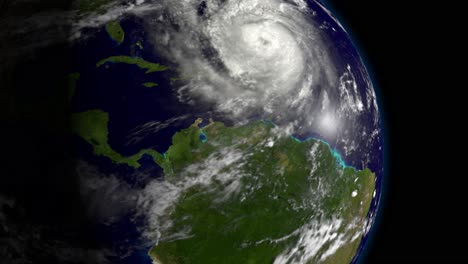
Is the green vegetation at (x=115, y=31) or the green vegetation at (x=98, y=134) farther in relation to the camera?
the green vegetation at (x=115, y=31)

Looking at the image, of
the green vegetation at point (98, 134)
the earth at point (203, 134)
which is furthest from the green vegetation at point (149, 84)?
the green vegetation at point (98, 134)

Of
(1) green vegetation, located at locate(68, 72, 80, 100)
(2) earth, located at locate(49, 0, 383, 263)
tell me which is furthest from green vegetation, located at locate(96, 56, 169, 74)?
(1) green vegetation, located at locate(68, 72, 80, 100)

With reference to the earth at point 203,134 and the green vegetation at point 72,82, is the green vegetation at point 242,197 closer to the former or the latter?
the earth at point 203,134

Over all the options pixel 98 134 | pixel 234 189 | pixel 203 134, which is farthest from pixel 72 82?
pixel 234 189

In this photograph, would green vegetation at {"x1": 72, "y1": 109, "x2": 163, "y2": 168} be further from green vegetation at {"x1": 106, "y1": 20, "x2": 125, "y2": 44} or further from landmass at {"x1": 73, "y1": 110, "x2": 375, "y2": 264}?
green vegetation at {"x1": 106, "y1": 20, "x2": 125, "y2": 44}

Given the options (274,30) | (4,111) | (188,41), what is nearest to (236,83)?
(188,41)

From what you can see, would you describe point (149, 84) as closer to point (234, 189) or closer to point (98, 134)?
point (98, 134)

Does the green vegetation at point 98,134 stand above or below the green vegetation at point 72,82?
below

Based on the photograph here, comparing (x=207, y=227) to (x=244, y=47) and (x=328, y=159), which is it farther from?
(x=244, y=47)
